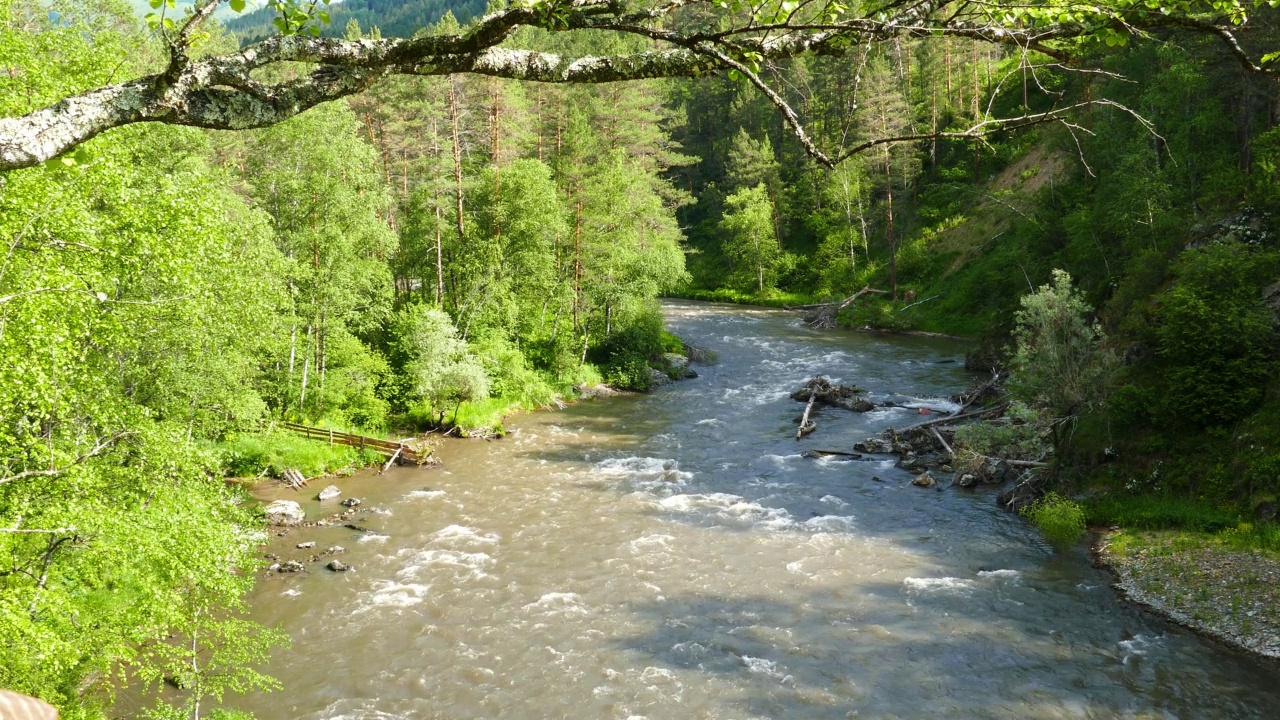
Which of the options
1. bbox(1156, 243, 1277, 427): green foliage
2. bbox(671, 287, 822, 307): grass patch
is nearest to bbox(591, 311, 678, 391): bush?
bbox(1156, 243, 1277, 427): green foliage

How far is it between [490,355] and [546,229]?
658 centimetres

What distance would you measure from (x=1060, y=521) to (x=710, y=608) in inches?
375

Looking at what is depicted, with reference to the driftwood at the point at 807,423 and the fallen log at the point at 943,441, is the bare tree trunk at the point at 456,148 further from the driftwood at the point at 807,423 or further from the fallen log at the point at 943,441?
the fallen log at the point at 943,441

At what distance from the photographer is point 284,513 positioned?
69.8 feet

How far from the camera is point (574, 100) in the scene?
44656mm

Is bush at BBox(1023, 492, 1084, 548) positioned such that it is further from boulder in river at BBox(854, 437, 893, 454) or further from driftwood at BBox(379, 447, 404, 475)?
driftwood at BBox(379, 447, 404, 475)

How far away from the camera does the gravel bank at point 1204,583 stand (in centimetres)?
1416

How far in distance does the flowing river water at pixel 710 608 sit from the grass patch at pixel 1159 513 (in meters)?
2.11

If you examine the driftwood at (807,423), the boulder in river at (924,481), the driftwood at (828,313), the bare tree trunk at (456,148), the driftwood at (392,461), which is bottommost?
the driftwood at (392,461)

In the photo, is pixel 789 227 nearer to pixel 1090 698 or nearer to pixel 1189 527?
pixel 1189 527

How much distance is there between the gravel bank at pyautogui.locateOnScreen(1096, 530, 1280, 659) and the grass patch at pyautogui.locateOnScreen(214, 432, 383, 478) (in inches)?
888

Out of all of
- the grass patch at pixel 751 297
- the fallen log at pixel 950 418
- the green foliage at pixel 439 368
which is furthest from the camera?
the grass patch at pixel 751 297

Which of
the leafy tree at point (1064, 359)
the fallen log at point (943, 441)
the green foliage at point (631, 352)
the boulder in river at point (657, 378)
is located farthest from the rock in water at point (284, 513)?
the leafy tree at point (1064, 359)

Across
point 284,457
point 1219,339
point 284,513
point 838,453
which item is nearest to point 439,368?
point 284,457
